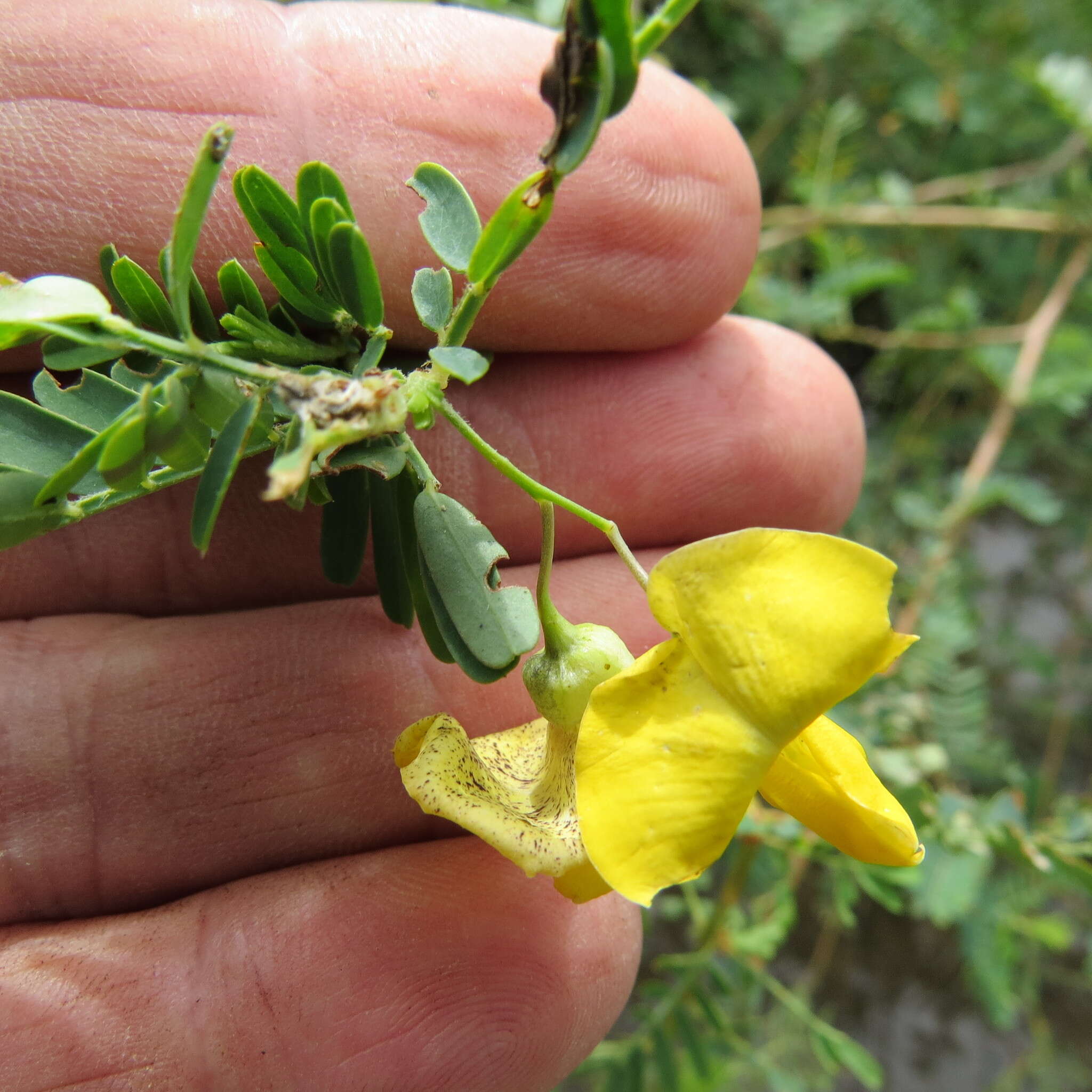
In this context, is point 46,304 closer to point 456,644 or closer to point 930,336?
point 456,644

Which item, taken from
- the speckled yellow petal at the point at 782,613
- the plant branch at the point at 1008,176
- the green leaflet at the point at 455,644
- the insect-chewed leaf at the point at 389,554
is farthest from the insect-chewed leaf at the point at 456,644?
the plant branch at the point at 1008,176

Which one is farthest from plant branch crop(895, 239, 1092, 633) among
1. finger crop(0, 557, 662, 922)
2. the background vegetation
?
finger crop(0, 557, 662, 922)

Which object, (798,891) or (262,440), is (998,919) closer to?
(798,891)

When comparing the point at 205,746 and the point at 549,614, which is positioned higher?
the point at 549,614

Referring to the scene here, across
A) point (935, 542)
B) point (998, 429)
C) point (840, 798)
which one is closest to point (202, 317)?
point (840, 798)

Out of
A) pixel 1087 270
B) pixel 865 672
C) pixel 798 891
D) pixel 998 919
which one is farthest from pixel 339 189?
pixel 798 891

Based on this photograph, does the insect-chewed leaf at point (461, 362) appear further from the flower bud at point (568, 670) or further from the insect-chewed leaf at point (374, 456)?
the flower bud at point (568, 670)

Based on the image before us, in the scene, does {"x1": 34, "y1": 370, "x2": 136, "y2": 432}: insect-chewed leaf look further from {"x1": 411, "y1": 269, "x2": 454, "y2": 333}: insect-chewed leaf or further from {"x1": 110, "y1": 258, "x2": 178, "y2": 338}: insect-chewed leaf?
{"x1": 411, "y1": 269, "x2": 454, "y2": 333}: insect-chewed leaf
